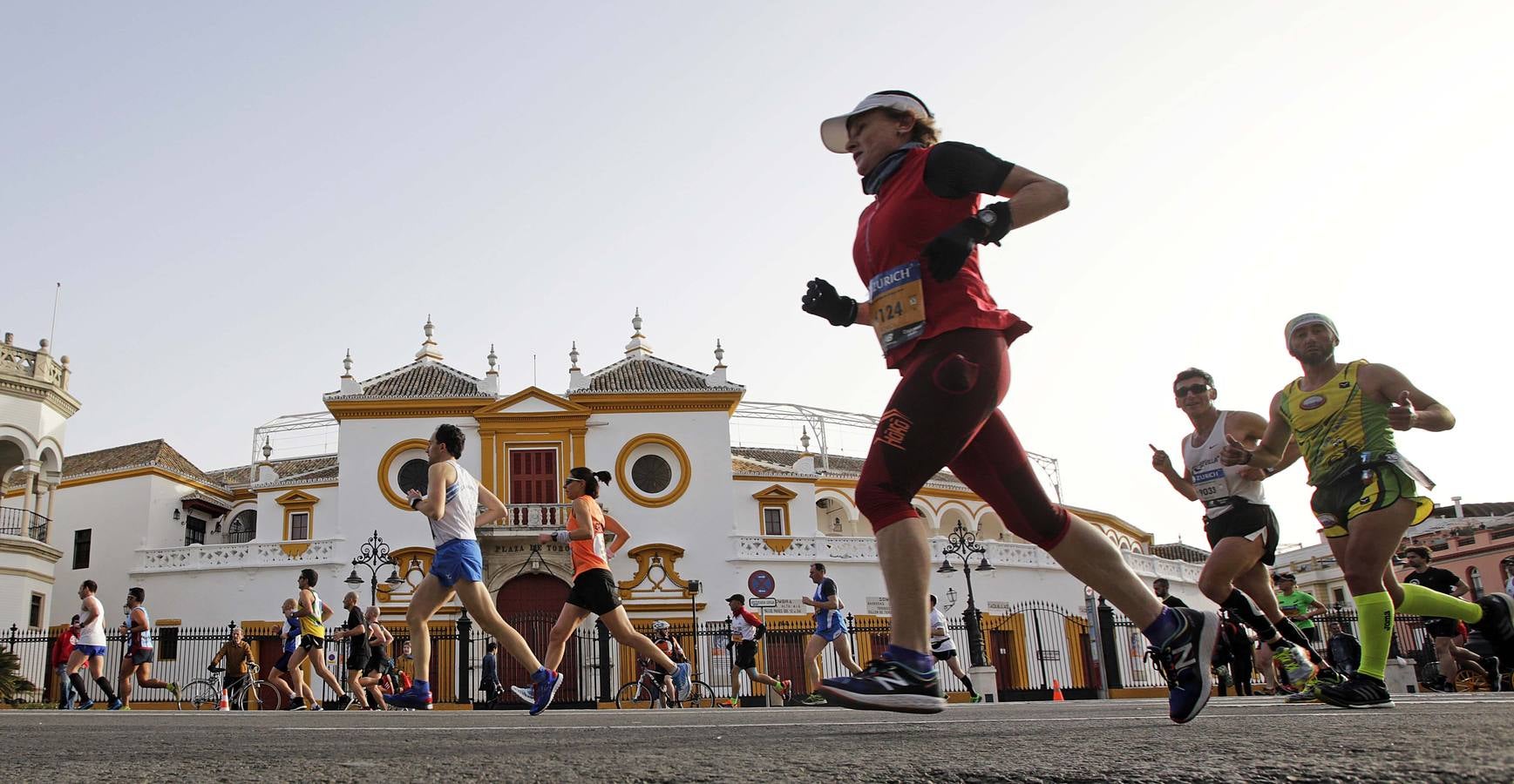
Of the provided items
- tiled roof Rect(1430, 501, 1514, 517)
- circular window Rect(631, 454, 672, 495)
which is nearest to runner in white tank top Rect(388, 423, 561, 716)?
circular window Rect(631, 454, 672, 495)

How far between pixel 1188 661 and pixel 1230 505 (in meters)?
3.08

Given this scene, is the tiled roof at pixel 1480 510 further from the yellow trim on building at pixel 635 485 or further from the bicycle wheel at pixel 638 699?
the bicycle wheel at pixel 638 699

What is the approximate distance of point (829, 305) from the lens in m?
3.85

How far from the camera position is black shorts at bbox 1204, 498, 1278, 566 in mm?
5840

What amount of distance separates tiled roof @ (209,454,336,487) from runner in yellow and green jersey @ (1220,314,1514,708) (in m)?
34.1

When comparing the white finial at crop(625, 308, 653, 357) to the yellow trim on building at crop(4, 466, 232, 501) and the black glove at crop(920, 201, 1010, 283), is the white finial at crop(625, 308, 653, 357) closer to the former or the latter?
the yellow trim on building at crop(4, 466, 232, 501)

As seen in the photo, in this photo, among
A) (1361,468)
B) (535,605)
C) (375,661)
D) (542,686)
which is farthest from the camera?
(535,605)

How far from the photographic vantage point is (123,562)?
3500 cm

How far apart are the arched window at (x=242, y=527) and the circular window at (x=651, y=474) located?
14718 mm

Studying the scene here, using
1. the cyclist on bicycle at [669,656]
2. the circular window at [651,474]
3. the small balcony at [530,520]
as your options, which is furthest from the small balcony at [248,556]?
the cyclist on bicycle at [669,656]

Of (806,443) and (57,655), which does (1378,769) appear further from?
(806,443)

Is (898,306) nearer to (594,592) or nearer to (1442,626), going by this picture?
(594,592)

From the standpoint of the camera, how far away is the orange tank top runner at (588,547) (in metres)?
7.68

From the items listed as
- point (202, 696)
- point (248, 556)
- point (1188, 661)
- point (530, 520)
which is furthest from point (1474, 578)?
point (1188, 661)
